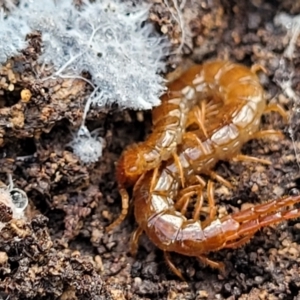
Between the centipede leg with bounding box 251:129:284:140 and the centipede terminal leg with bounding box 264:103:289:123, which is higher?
the centipede terminal leg with bounding box 264:103:289:123

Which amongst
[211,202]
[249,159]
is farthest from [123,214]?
[249,159]

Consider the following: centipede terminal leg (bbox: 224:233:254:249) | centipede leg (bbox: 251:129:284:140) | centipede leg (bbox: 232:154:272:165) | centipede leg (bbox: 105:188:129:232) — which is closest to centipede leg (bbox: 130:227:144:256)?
centipede leg (bbox: 105:188:129:232)

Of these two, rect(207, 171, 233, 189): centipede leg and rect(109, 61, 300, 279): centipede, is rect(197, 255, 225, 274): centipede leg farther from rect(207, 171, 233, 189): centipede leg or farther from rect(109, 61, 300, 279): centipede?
rect(207, 171, 233, 189): centipede leg

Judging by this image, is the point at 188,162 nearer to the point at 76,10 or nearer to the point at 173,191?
the point at 173,191

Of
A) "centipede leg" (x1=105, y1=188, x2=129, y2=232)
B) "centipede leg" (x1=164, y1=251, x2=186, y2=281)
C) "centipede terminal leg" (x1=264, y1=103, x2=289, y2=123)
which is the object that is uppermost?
"centipede terminal leg" (x1=264, y1=103, x2=289, y2=123)

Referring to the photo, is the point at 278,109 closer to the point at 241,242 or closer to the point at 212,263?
the point at 241,242

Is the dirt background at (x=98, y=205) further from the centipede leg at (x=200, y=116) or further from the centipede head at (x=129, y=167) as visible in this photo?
the centipede leg at (x=200, y=116)

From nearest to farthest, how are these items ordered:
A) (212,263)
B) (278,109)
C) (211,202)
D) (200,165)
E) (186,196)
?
(212,263), (211,202), (186,196), (200,165), (278,109)

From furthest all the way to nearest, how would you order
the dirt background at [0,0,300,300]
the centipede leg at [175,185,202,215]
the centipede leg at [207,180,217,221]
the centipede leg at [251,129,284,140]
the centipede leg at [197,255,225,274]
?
the centipede leg at [251,129,284,140] < the centipede leg at [175,185,202,215] < the centipede leg at [207,180,217,221] < the centipede leg at [197,255,225,274] < the dirt background at [0,0,300,300]

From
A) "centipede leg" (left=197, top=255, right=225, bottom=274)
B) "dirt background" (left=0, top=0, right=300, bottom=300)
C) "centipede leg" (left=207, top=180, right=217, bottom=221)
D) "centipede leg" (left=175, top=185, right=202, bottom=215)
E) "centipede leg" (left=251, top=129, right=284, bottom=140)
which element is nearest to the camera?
"dirt background" (left=0, top=0, right=300, bottom=300)
